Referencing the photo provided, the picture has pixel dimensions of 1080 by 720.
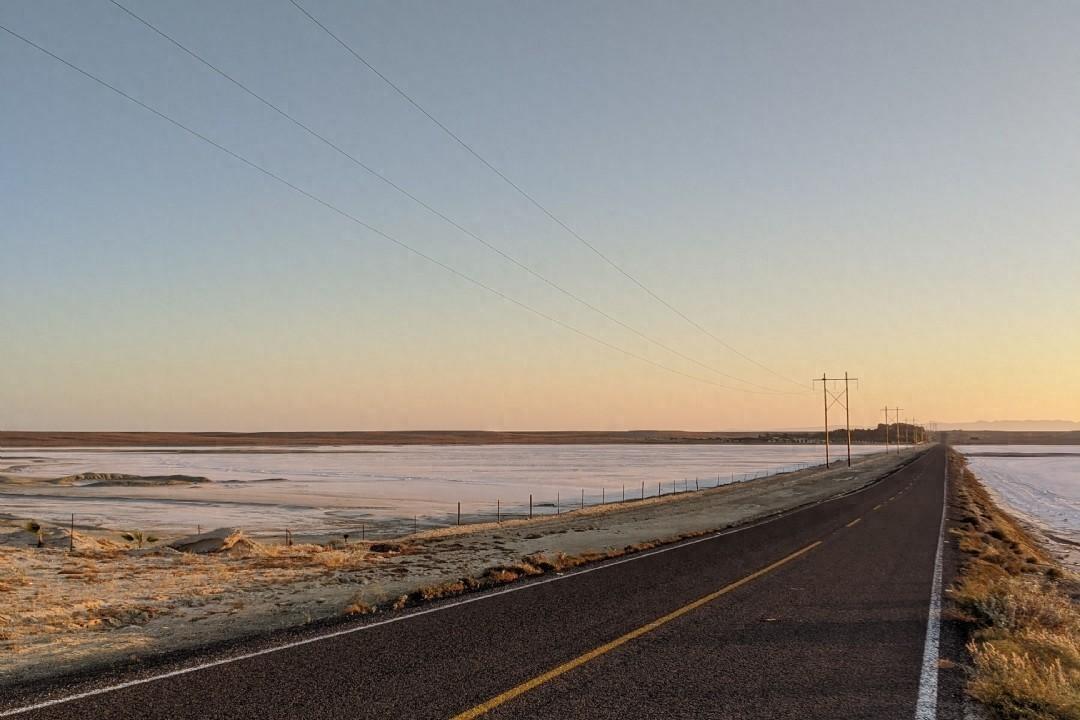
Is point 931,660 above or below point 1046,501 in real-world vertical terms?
above

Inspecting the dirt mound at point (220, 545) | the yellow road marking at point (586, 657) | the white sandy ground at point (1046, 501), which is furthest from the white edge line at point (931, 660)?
the dirt mound at point (220, 545)

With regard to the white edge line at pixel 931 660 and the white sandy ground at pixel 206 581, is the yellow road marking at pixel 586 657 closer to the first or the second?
the white edge line at pixel 931 660

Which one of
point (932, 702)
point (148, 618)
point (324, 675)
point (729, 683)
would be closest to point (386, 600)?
point (148, 618)

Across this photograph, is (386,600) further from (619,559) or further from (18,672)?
(619,559)

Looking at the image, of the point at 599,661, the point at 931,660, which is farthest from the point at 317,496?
the point at 931,660

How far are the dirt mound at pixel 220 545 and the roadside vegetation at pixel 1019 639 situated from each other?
19.0 m

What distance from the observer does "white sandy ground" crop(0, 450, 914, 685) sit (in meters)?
10.7

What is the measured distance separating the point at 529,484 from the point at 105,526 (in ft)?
115

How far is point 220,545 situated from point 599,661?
18.7 m

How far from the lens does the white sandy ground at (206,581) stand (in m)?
10.7

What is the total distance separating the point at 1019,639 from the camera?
10.4m

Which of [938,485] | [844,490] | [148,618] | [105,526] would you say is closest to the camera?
[148,618]

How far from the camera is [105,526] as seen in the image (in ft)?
112

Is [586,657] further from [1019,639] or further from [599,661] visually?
[1019,639]
